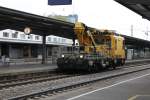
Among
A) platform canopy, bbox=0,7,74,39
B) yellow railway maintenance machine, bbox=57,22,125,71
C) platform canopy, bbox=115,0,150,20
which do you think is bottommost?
yellow railway maintenance machine, bbox=57,22,125,71

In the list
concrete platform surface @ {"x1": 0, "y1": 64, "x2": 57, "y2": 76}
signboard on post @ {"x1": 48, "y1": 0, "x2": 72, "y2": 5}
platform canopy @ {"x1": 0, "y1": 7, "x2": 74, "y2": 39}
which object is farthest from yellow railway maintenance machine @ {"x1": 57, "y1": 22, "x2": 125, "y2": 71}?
signboard on post @ {"x1": 48, "y1": 0, "x2": 72, "y2": 5}

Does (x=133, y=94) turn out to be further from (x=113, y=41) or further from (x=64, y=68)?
(x=113, y=41)

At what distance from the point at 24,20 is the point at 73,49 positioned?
816 cm

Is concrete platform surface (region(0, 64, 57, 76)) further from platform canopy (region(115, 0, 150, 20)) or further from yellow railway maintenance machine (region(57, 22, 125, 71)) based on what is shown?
platform canopy (region(115, 0, 150, 20))

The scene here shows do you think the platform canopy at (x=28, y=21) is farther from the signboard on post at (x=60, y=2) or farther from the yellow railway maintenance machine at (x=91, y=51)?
the signboard on post at (x=60, y=2)

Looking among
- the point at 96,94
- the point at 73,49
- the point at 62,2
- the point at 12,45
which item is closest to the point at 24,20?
the point at 73,49

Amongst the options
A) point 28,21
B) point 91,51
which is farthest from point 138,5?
point 28,21

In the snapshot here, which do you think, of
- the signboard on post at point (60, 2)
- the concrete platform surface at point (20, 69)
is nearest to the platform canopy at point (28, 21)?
the concrete platform surface at point (20, 69)

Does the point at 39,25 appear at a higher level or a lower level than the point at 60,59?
higher

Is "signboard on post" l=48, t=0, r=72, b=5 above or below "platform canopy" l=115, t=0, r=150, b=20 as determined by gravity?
above

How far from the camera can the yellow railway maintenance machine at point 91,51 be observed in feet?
101

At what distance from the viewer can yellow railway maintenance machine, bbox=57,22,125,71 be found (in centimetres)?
3070

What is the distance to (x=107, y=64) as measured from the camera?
3462 cm

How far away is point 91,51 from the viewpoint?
32.9 meters
